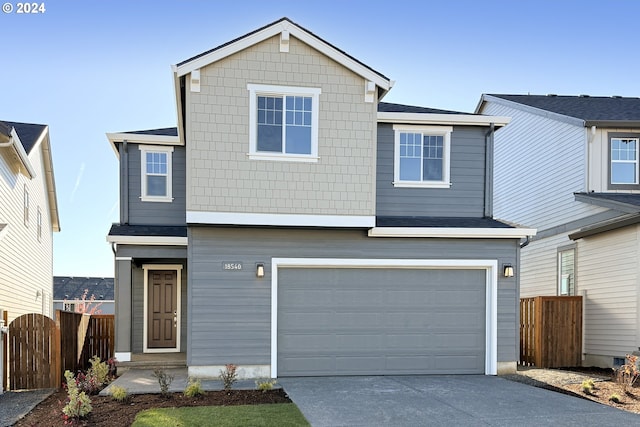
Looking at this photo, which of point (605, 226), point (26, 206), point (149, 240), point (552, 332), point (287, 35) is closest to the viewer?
point (287, 35)

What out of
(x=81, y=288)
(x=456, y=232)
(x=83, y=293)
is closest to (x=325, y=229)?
(x=456, y=232)

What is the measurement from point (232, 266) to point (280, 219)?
1.28 meters

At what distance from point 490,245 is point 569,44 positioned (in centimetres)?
1053

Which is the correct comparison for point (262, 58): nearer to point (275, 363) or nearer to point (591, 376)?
point (275, 363)

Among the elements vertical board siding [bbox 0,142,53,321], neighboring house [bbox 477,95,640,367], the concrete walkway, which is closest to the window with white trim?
neighboring house [bbox 477,95,640,367]

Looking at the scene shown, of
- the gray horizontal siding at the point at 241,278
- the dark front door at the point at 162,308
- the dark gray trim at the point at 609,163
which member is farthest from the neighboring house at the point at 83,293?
the dark gray trim at the point at 609,163

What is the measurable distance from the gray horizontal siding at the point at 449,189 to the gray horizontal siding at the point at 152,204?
4.91 metres

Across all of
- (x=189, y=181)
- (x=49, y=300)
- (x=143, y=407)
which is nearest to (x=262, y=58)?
(x=189, y=181)

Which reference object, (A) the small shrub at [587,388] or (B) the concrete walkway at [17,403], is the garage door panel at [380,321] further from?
(B) the concrete walkway at [17,403]

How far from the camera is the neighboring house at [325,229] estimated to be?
10.1 meters

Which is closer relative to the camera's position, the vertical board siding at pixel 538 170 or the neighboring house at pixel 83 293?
the vertical board siding at pixel 538 170

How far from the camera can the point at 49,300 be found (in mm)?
21828

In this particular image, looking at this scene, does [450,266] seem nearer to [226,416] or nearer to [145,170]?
[226,416]

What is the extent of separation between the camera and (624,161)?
545 inches
